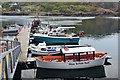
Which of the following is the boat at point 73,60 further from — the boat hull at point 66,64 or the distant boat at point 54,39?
the distant boat at point 54,39

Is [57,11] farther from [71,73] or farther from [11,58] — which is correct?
[11,58]

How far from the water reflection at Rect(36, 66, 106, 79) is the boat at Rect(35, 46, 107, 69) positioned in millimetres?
331

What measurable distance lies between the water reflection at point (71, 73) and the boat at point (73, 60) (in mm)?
331

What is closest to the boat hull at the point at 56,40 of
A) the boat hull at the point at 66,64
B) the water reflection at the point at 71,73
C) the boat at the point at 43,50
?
the boat at the point at 43,50

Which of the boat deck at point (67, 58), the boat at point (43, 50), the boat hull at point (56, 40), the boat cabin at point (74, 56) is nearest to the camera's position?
the boat cabin at point (74, 56)

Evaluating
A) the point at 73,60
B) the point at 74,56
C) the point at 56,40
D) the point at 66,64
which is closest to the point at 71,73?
the point at 66,64

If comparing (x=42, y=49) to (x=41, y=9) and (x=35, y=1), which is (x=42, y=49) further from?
(x=35, y=1)

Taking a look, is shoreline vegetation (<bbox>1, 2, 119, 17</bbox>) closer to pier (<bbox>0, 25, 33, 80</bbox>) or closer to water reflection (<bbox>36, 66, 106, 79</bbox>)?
pier (<bbox>0, 25, 33, 80</bbox>)

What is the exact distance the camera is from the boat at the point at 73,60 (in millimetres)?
22359

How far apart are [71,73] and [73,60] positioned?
5.37ft

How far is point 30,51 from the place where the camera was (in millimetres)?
29781

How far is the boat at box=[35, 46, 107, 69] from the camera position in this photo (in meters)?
22.4

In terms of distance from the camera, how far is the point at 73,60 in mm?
23266

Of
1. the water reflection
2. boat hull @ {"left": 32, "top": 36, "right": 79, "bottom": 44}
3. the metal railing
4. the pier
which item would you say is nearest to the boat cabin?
the water reflection
